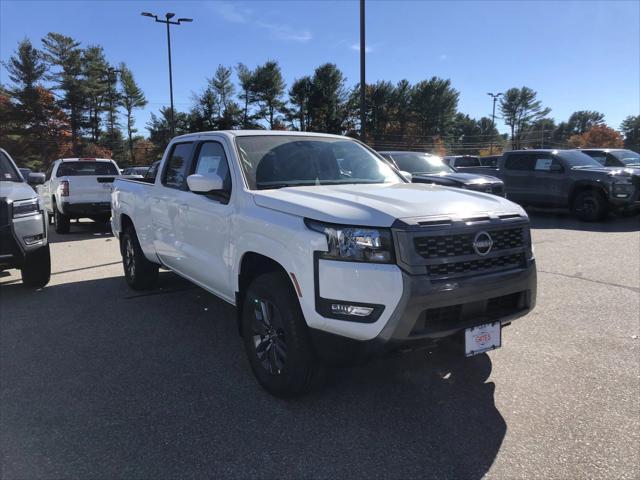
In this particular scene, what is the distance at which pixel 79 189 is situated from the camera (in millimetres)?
12148

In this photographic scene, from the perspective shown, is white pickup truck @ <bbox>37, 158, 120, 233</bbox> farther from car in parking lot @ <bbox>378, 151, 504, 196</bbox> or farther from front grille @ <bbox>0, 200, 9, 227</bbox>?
car in parking lot @ <bbox>378, 151, 504, 196</bbox>

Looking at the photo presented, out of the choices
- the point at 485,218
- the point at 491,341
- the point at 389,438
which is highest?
the point at 485,218

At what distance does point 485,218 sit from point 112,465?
2.57 metres

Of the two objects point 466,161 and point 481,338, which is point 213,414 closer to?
point 481,338

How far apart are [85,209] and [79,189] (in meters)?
0.52

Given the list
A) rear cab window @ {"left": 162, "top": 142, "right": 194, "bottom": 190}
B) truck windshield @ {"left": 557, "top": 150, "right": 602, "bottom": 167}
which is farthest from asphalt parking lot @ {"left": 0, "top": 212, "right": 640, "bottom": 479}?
truck windshield @ {"left": 557, "top": 150, "right": 602, "bottom": 167}

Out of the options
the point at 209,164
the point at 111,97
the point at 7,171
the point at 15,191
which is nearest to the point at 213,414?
the point at 209,164

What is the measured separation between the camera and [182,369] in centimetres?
385

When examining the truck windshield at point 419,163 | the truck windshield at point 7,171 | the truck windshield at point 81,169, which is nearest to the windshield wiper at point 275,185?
the truck windshield at point 7,171

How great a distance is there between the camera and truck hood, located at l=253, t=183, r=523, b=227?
111 inches

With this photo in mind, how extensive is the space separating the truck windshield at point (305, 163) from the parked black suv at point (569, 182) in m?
9.57

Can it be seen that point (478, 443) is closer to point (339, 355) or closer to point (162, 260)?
point (339, 355)

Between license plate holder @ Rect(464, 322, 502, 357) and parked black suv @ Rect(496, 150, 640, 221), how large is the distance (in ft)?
34.6

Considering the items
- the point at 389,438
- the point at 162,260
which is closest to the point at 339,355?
the point at 389,438
